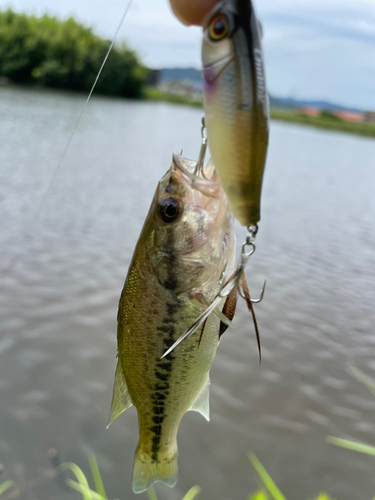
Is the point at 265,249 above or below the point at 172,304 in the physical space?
below

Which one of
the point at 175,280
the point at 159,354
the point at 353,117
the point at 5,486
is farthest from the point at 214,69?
the point at 353,117

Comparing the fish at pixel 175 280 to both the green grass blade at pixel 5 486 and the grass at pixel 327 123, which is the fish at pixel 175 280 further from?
the grass at pixel 327 123

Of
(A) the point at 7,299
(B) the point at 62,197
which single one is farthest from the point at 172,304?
(B) the point at 62,197

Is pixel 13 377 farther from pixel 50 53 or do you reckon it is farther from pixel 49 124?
pixel 50 53

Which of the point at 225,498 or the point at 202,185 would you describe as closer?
the point at 202,185

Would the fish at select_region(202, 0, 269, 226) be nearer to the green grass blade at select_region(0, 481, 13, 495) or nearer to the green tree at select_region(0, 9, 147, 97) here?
the green grass blade at select_region(0, 481, 13, 495)

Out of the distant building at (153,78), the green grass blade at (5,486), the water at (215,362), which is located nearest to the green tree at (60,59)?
the distant building at (153,78)

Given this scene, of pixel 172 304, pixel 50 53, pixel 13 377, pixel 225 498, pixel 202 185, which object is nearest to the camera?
pixel 202 185
